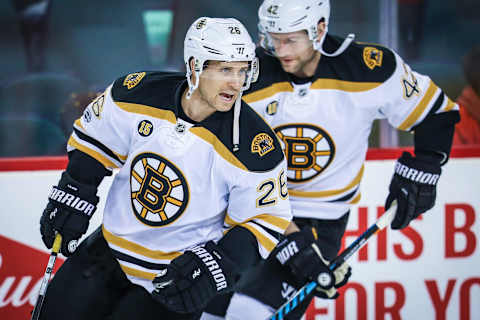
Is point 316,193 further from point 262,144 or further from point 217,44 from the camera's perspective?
point 217,44

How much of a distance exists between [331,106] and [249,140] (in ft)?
1.70

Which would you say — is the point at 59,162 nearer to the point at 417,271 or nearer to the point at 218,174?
the point at 218,174

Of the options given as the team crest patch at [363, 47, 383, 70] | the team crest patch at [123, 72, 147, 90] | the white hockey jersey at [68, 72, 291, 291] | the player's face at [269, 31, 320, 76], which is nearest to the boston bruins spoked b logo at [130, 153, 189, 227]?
the white hockey jersey at [68, 72, 291, 291]

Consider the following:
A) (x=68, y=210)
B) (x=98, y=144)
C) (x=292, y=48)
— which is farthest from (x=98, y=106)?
(x=292, y=48)

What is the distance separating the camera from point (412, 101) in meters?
2.45

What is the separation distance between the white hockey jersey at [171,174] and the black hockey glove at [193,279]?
113 mm

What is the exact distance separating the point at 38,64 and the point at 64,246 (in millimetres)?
1169

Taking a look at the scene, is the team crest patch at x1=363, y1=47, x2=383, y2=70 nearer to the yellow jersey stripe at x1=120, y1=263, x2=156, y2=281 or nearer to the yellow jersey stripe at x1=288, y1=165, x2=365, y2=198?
the yellow jersey stripe at x1=288, y1=165, x2=365, y2=198

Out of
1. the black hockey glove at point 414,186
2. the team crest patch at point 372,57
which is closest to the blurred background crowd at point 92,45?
the black hockey glove at point 414,186

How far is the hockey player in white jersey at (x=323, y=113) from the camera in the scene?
2.35 meters

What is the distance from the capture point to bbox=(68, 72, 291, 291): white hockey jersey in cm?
195

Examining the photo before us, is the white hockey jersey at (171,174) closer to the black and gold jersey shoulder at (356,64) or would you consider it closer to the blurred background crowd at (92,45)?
the black and gold jersey shoulder at (356,64)

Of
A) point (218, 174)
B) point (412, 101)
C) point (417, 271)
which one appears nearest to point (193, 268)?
point (218, 174)

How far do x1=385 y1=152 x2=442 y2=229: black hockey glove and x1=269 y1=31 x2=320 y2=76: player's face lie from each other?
0.51 m
